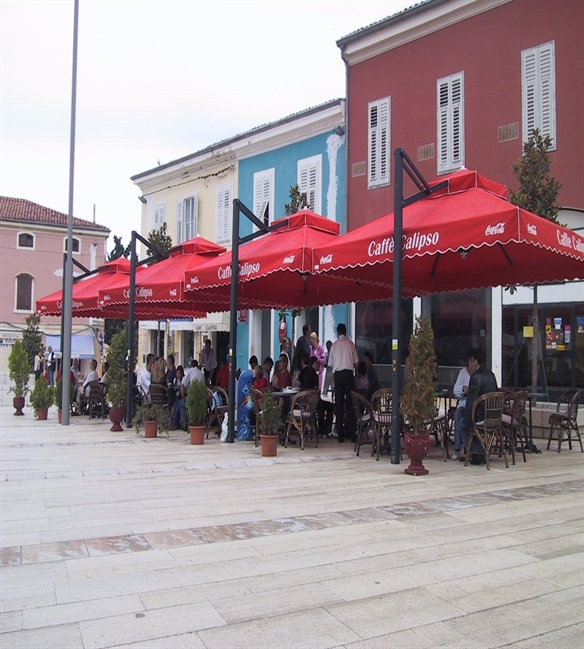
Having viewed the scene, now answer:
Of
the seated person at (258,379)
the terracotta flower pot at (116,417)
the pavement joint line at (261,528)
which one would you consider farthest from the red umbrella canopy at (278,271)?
the pavement joint line at (261,528)

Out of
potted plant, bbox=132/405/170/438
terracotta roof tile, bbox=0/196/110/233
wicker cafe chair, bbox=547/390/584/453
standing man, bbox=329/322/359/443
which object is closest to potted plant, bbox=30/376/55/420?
potted plant, bbox=132/405/170/438

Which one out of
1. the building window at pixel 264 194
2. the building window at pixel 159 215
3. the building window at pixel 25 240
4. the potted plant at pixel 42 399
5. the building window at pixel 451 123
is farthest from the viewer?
the building window at pixel 25 240

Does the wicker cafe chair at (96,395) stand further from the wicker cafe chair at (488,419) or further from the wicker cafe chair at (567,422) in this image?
the wicker cafe chair at (567,422)

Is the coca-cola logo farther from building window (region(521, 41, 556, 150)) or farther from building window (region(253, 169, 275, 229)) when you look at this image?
building window (region(253, 169, 275, 229))

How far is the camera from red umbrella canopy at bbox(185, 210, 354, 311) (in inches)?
364

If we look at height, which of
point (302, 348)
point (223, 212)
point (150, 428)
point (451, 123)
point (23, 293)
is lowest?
point (150, 428)

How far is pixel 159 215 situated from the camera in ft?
92.9

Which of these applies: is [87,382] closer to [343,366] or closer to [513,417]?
[343,366]

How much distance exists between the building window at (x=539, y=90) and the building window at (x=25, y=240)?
36522 millimetres

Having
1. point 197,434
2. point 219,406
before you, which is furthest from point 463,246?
point 219,406

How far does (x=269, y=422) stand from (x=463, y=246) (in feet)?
11.3

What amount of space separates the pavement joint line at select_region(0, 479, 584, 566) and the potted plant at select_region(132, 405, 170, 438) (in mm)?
5629

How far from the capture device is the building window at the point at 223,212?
80.5 feet

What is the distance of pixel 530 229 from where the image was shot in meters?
7.12
